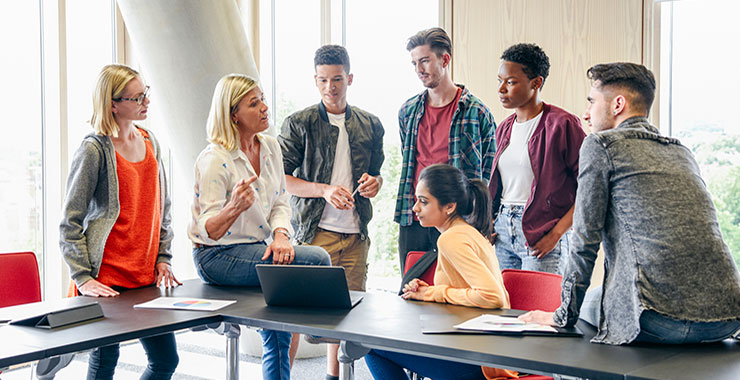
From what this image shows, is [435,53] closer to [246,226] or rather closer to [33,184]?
[246,226]

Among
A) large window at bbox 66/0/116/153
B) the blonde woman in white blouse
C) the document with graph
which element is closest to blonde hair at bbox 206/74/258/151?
the blonde woman in white blouse

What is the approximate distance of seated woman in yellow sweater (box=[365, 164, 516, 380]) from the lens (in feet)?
7.29

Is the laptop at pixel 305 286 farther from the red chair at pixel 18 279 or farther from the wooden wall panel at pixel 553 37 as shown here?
the wooden wall panel at pixel 553 37

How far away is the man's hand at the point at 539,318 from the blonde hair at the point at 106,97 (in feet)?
5.63

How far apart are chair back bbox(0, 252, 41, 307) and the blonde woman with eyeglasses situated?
0.82ft

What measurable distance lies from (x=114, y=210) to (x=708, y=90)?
367 cm

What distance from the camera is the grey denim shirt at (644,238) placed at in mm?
1697

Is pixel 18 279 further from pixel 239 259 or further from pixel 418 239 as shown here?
pixel 418 239

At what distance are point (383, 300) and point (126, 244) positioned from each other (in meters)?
1.07

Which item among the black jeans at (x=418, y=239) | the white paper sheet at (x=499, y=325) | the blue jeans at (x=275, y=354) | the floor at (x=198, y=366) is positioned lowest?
the floor at (x=198, y=366)

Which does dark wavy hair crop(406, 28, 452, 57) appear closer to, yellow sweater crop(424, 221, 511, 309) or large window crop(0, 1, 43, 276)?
yellow sweater crop(424, 221, 511, 309)

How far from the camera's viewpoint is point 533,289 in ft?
8.23

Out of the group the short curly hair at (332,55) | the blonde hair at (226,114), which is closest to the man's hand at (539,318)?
the blonde hair at (226,114)

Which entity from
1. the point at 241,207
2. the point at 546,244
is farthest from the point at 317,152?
the point at 546,244
